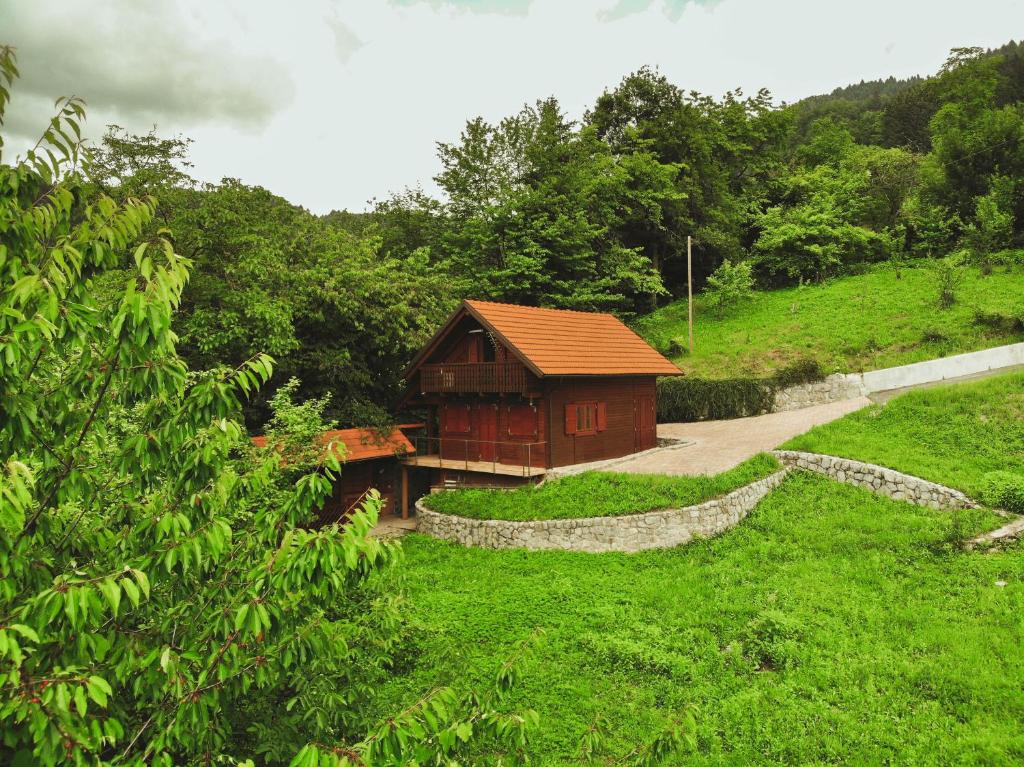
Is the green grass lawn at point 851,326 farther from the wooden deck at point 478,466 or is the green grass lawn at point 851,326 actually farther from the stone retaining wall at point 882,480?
the wooden deck at point 478,466

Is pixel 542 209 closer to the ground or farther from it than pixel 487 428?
farther from it

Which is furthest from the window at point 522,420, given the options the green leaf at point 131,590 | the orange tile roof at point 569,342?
the green leaf at point 131,590

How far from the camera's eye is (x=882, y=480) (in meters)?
16.2

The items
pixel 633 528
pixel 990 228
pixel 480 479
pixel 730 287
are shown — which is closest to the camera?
pixel 633 528

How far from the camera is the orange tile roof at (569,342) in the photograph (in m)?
20.2

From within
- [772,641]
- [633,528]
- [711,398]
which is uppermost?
[711,398]

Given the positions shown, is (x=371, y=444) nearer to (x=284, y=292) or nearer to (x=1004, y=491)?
(x=284, y=292)

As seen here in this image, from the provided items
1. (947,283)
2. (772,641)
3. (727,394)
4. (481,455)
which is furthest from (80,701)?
(947,283)

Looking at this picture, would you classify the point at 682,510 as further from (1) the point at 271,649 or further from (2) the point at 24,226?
(2) the point at 24,226

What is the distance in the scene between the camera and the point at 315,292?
21.5 meters

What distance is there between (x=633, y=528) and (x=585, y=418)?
19.5 feet

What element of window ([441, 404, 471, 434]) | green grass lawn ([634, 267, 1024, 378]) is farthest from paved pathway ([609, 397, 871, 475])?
window ([441, 404, 471, 434])

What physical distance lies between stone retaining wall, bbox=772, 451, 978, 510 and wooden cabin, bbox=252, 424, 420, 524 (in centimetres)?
1438

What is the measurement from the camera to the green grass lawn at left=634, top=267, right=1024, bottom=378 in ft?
93.4
